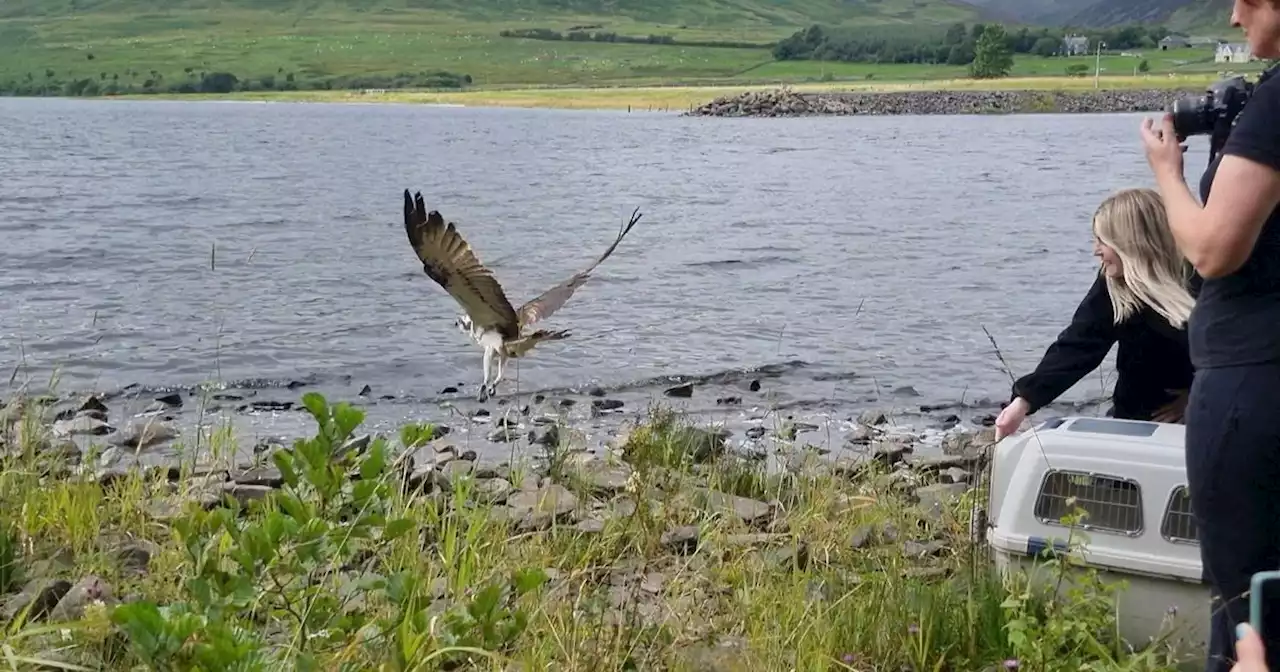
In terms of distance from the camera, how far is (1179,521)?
4.03 meters

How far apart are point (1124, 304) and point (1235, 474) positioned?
1.60m

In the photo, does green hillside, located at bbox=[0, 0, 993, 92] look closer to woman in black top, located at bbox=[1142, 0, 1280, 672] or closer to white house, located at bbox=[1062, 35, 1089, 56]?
white house, located at bbox=[1062, 35, 1089, 56]

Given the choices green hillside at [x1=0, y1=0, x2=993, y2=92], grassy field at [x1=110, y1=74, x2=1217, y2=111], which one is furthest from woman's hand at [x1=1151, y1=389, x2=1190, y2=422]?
green hillside at [x1=0, y1=0, x2=993, y2=92]

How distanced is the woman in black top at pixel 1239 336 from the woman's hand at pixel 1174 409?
1921 mm

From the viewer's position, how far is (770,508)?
6648 mm

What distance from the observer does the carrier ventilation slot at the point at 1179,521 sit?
13.1 feet

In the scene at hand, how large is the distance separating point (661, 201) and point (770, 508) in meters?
24.6

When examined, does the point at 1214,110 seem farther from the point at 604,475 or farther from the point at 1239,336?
the point at 604,475

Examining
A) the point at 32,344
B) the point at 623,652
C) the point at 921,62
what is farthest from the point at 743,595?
the point at 921,62

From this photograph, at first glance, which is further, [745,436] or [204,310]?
[204,310]

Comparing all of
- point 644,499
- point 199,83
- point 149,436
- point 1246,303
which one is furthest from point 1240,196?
point 199,83

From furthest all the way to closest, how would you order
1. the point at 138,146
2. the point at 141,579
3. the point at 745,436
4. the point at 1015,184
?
1. the point at 138,146
2. the point at 1015,184
3. the point at 745,436
4. the point at 141,579

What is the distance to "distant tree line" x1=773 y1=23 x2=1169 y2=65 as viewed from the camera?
155 metres

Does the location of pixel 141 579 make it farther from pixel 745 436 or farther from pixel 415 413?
pixel 415 413
